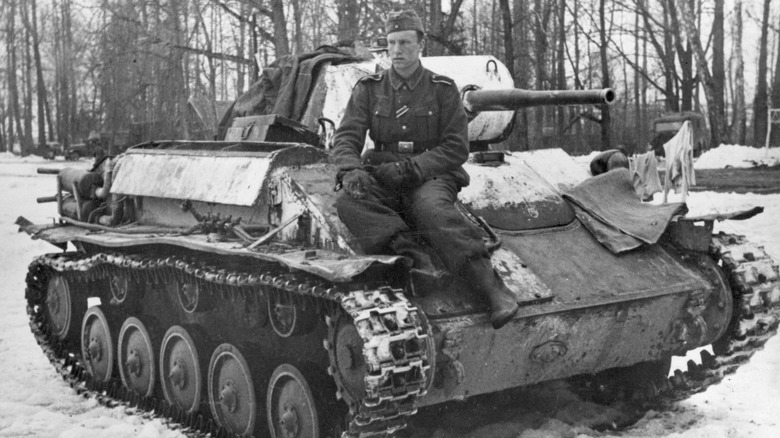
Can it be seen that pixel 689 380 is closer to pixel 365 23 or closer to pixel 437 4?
pixel 437 4

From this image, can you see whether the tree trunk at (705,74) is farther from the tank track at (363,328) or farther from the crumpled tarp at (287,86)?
the tank track at (363,328)

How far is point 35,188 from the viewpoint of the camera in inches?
918

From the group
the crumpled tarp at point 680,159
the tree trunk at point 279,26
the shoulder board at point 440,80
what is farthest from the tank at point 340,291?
the tree trunk at point 279,26

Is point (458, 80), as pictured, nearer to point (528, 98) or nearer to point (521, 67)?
point (528, 98)

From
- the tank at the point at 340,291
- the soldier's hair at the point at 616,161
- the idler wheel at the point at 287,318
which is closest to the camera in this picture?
the tank at the point at 340,291

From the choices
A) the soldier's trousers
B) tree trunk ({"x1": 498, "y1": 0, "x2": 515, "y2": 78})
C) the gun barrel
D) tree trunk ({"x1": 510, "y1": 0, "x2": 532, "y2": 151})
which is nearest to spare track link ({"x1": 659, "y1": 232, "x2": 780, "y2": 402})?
the gun barrel

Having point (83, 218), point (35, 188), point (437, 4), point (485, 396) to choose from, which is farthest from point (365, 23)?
point (485, 396)

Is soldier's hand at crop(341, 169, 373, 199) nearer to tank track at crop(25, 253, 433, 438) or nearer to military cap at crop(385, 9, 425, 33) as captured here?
tank track at crop(25, 253, 433, 438)

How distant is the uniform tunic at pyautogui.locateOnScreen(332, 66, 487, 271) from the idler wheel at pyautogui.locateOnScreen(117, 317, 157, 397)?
2689mm

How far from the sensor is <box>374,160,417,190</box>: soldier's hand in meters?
5.69

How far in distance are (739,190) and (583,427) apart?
12957 mm

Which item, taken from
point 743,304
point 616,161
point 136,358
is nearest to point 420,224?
point 743,304

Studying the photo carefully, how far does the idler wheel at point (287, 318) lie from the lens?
5.91 metres

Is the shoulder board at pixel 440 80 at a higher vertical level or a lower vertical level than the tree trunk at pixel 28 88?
lower
